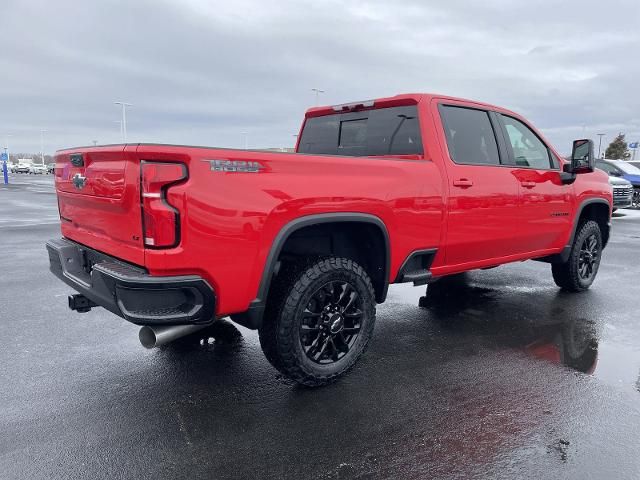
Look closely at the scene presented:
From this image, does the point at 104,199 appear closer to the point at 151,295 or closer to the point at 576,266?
the point at 151,295

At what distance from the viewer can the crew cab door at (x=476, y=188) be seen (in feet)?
13.0

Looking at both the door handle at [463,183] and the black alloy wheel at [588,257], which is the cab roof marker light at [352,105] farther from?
the black alloy wheel at [588,257]

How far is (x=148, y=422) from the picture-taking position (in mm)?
2838

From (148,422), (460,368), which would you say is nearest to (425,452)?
(460,368)

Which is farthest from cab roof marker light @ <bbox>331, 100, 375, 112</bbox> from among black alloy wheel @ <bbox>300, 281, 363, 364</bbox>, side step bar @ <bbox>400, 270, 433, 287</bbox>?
black alloy wheel @ <bbox>300, 281, 363, 364</bbox>

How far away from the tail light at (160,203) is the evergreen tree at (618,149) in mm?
66861

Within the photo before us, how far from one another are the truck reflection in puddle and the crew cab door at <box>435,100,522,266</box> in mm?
652

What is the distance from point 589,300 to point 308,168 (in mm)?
4211

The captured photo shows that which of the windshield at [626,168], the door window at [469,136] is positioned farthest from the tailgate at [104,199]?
the windshield at [626,168]

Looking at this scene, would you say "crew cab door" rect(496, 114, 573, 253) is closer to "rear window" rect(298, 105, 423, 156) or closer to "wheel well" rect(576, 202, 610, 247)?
"wheel well" rect(576, 202, 610, 247)

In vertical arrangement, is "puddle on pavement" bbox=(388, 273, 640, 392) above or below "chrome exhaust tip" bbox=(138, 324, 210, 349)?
below

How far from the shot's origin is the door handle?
390cm

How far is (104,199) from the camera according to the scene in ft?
9.36

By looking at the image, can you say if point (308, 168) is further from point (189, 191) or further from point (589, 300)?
point (589, 300)
